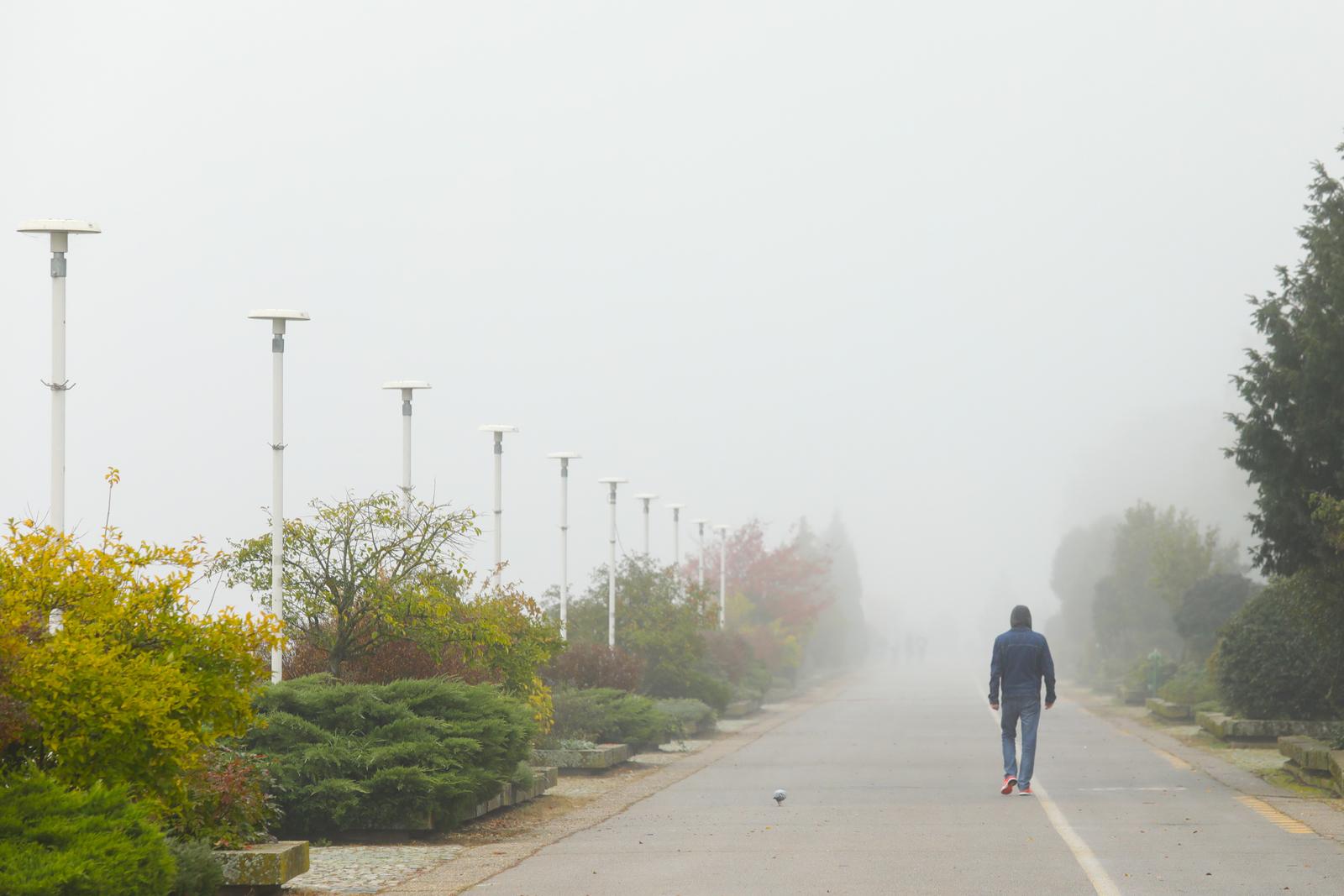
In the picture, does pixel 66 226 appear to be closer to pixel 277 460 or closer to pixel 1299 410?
pixel 277 460

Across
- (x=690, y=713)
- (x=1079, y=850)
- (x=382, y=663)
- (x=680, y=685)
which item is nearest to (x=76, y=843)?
(x=1079, y=850)

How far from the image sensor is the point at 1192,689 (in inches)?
1457

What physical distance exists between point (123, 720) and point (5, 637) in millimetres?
753

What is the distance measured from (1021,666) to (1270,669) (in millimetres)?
9963

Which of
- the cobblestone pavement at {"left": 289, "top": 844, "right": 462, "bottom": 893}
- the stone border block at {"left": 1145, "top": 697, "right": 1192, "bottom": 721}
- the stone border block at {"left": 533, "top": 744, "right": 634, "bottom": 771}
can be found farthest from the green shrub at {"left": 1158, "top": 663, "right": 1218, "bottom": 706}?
the cobblestone pavement at {"left": 289, "top": 844, "right": 462, "bottom": 893}

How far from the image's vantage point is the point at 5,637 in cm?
926

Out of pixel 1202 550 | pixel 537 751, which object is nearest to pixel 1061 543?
pixel 1202 550

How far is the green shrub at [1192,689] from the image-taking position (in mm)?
35406

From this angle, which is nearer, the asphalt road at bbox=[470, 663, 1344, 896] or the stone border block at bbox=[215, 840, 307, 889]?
the stone border block at bbox=[215, 840, 307, 889]

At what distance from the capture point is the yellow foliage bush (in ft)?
31.1

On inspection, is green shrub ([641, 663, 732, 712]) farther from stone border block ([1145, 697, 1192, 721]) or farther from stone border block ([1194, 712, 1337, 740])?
stone border block ([1194, 712, 1337, 740])

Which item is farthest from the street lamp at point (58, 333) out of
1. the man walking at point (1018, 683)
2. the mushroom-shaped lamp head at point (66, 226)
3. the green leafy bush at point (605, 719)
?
the green leafy bush at point (605, 719)

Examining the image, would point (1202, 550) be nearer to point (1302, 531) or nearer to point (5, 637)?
point (1302, 531)

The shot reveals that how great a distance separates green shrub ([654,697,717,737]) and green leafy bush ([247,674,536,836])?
1572cm
